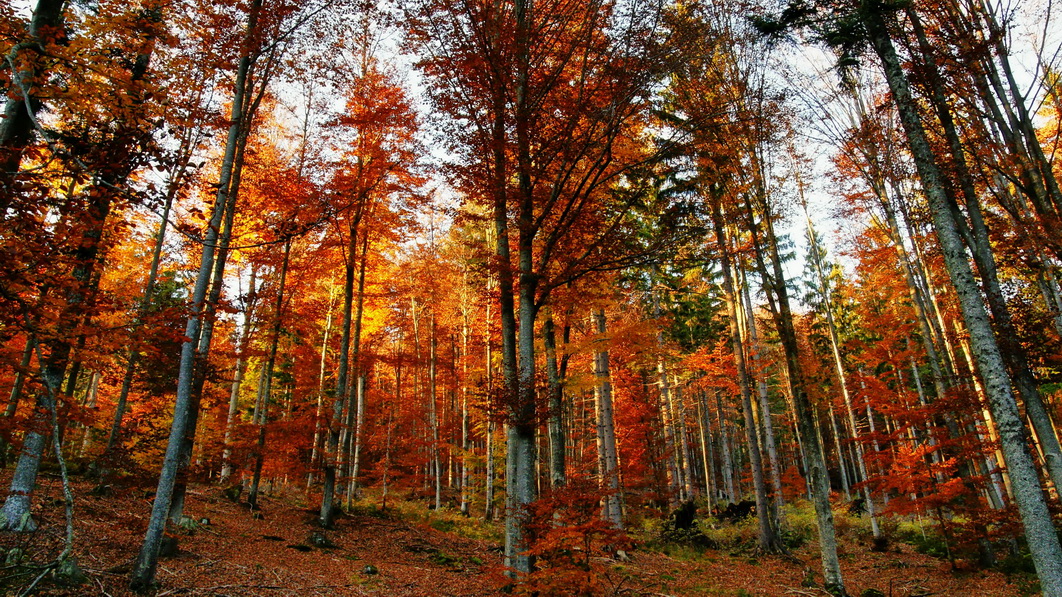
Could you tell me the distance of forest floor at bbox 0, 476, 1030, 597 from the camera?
6.33 meters

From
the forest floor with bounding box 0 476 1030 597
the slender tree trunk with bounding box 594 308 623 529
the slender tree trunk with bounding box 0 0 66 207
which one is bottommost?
the forest floor with bounding box 0 476 1030 597

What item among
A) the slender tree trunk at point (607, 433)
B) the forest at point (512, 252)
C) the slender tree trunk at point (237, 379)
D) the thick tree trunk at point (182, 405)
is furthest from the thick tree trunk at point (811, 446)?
the slender tree trunk at point (237, 379)

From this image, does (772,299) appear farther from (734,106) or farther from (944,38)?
(944,38)

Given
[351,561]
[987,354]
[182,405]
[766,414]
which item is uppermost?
[987,354]

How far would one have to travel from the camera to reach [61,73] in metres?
5.59

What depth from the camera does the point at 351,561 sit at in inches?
382

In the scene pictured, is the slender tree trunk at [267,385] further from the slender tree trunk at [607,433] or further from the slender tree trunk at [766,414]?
the slender tree trunk at [766,414]

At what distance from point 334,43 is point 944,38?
1058cm

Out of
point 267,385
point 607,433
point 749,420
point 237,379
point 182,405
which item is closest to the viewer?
point 182,405

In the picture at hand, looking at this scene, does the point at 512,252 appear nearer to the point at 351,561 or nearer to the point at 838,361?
the point at 351,561

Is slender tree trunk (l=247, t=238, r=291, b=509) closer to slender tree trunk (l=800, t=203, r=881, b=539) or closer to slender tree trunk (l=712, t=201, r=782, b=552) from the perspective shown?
slender tree trunk (l=712, t=201, r=782, b=552)

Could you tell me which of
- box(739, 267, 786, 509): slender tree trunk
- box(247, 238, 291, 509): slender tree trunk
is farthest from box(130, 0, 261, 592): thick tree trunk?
box(739, 267, 786, 509): slender tree trunk

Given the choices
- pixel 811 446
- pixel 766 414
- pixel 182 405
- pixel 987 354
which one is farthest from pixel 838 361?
pixel 182 405

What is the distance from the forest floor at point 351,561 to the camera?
20.8 ft
